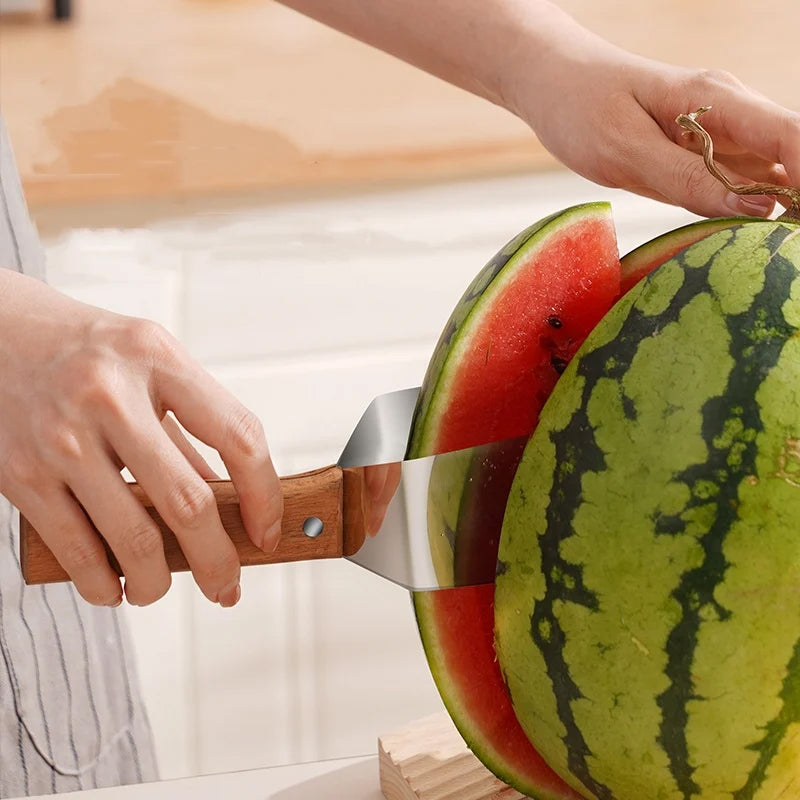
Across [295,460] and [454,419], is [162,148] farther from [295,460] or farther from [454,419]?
[454,419]

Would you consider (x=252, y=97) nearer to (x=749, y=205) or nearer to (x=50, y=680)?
(x=50, y=680)

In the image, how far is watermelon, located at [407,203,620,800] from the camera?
2.78 ft

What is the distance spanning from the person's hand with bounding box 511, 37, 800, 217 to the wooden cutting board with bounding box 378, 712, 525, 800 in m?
0.53

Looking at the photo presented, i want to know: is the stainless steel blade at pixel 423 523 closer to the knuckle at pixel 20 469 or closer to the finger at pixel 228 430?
the finger at pixel 228 430

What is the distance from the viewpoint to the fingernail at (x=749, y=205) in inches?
38.5

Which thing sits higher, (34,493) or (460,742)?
(34,493)

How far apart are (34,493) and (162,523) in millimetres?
90

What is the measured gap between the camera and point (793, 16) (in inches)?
147

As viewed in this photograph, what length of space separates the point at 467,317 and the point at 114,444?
0.27 m

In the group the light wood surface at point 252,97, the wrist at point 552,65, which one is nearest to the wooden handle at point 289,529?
the wrist at point 552,65

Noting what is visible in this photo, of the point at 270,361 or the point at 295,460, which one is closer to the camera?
the point at 295,460

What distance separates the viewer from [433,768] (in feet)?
3.28

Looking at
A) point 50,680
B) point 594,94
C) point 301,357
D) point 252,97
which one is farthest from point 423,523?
point 252,97

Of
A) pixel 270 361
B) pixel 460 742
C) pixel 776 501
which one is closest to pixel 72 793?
pixel 460 742
